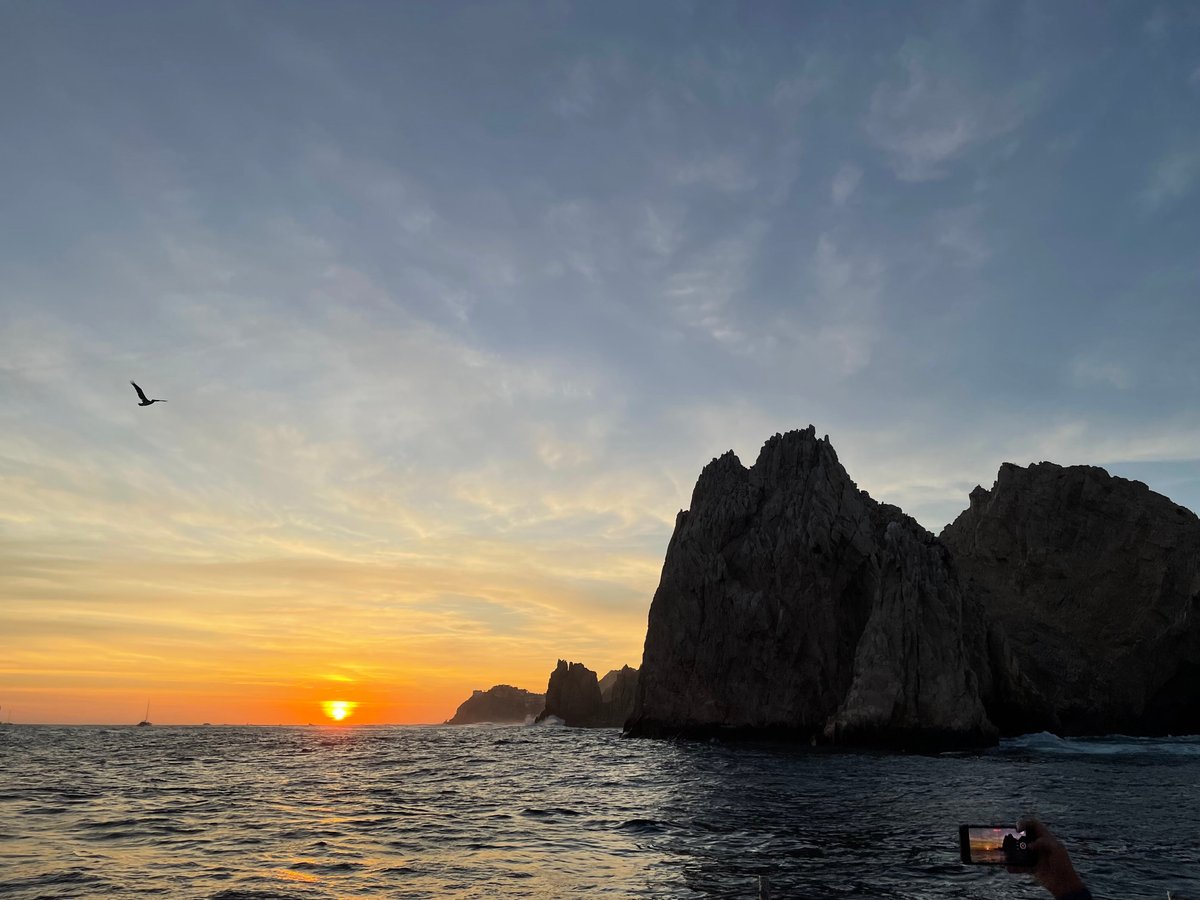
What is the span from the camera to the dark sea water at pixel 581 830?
16672mm

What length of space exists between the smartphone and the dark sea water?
12.5 m

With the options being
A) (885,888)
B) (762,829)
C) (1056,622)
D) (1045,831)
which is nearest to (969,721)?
(1056,622)

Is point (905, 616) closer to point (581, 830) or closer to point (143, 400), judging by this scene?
point (581, 830)

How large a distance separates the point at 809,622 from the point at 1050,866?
80.9 meters

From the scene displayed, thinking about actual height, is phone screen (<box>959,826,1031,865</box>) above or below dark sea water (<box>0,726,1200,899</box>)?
above

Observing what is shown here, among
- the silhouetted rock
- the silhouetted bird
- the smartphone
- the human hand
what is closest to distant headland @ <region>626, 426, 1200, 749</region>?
the silhouetted rock

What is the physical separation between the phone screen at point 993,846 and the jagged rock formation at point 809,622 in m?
68.6

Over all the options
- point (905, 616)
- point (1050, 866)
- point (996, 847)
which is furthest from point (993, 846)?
point (905, 616)

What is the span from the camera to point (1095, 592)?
315 ft

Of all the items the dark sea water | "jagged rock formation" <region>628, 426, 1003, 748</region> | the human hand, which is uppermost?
"jagged rock formation" <region>628, 426, 1003, 748</region>

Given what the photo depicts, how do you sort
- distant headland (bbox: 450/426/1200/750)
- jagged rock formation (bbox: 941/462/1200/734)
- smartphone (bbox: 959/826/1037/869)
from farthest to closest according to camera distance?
jagged rock formation (bbox: 941/462/1200/734) → distant headland (bbox: 450/426/1200/750) → smartphone (bbox: 959/826/1037/869)

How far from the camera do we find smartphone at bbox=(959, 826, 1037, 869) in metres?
4.38

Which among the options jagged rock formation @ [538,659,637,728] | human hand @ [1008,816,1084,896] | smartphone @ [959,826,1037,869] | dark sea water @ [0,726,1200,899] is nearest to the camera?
human hand @ [1008,816,1084,896]

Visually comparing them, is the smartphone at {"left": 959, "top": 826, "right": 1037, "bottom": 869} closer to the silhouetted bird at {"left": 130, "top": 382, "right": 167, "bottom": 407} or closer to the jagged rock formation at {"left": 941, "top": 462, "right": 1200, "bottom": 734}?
the silhouetted bird at {"left": 130, "top": 382, "right": 167, "bottom": 407}
